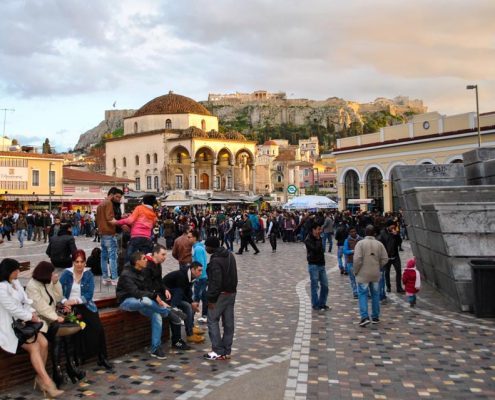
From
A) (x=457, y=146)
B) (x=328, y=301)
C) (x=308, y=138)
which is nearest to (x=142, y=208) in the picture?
(x=328, y=301)

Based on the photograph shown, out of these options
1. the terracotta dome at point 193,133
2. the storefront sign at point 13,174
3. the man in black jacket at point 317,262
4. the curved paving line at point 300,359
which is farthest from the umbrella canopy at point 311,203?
the terracotta dome at point 193,133

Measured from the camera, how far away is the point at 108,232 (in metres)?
9.52

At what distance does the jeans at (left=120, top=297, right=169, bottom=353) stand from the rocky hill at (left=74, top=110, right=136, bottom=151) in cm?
16759

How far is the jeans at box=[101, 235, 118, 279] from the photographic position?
9688 mm

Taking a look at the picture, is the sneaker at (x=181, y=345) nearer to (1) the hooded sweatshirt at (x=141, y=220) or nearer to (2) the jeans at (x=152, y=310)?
(2) the jeans at (x=152, y=310)

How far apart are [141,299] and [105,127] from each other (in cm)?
17843

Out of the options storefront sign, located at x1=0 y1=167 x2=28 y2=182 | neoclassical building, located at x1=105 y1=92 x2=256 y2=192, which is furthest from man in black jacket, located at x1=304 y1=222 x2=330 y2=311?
neoclassical building, located at x1=105 y1=92 x2=256 y2=192

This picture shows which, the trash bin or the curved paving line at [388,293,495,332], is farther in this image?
the trash bin

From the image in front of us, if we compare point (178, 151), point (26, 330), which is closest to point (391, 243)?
point (26, 330)

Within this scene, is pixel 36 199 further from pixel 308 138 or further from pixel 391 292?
pixel 308 138

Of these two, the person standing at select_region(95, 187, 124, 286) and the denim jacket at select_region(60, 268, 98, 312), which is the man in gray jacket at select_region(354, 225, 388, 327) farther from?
the denim jacket at select_region(60, 268, 98, 312)

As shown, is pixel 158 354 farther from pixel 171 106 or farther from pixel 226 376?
pixel 171 106

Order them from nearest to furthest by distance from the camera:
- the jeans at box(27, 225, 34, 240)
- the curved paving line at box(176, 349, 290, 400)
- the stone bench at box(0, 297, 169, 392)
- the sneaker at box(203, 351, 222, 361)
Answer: the curved paving line at box(176, 349, 290, 400)
the stone bench at box(0, 297, 169, 392)
the sneaker at box(203, 351, 222, 361)
the jeans at box(27, 225, 34, 240)

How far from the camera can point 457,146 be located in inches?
1375
